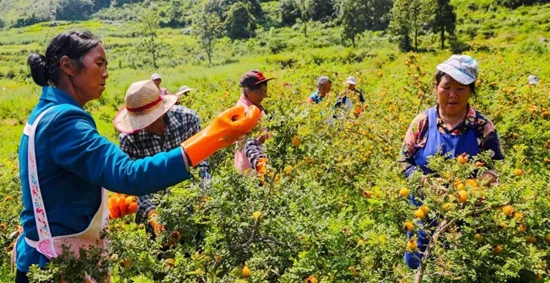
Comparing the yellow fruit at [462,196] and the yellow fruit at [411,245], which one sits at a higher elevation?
the yellow fruit at [462,196]

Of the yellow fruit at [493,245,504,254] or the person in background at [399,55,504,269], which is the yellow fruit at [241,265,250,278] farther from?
the yellow fruit at [493,245,504,254]

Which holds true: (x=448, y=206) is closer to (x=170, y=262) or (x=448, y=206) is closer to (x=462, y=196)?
(x=462, y=196)

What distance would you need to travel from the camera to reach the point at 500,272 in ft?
5.47

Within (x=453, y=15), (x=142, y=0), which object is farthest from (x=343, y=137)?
(x=142, y=0)

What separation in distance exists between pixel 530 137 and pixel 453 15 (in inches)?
1263

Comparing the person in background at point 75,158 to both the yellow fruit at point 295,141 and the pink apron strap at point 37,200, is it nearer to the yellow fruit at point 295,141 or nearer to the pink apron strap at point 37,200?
the pink apron strap at point 37,200

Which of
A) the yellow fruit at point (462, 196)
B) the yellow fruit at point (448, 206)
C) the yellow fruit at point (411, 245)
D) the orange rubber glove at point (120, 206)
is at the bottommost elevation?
the yellow fruit at point (411, 245)

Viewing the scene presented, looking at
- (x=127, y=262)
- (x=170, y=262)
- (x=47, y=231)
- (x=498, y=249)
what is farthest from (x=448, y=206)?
(x=47, y=231)

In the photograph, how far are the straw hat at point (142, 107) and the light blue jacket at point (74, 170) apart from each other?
0.88 m

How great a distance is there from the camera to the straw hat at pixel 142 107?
233 cm

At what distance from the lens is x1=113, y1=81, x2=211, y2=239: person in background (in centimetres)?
234

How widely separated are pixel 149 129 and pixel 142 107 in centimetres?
21

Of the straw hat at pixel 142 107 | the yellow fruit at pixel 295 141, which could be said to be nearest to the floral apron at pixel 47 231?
the yellow fruit at pixel 295 141

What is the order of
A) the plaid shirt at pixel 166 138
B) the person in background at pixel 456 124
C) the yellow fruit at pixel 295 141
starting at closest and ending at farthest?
the yellow fruit at pixel 295 141
the person in background at pixel 456 124
the plaid shirt at pixel 166 138
